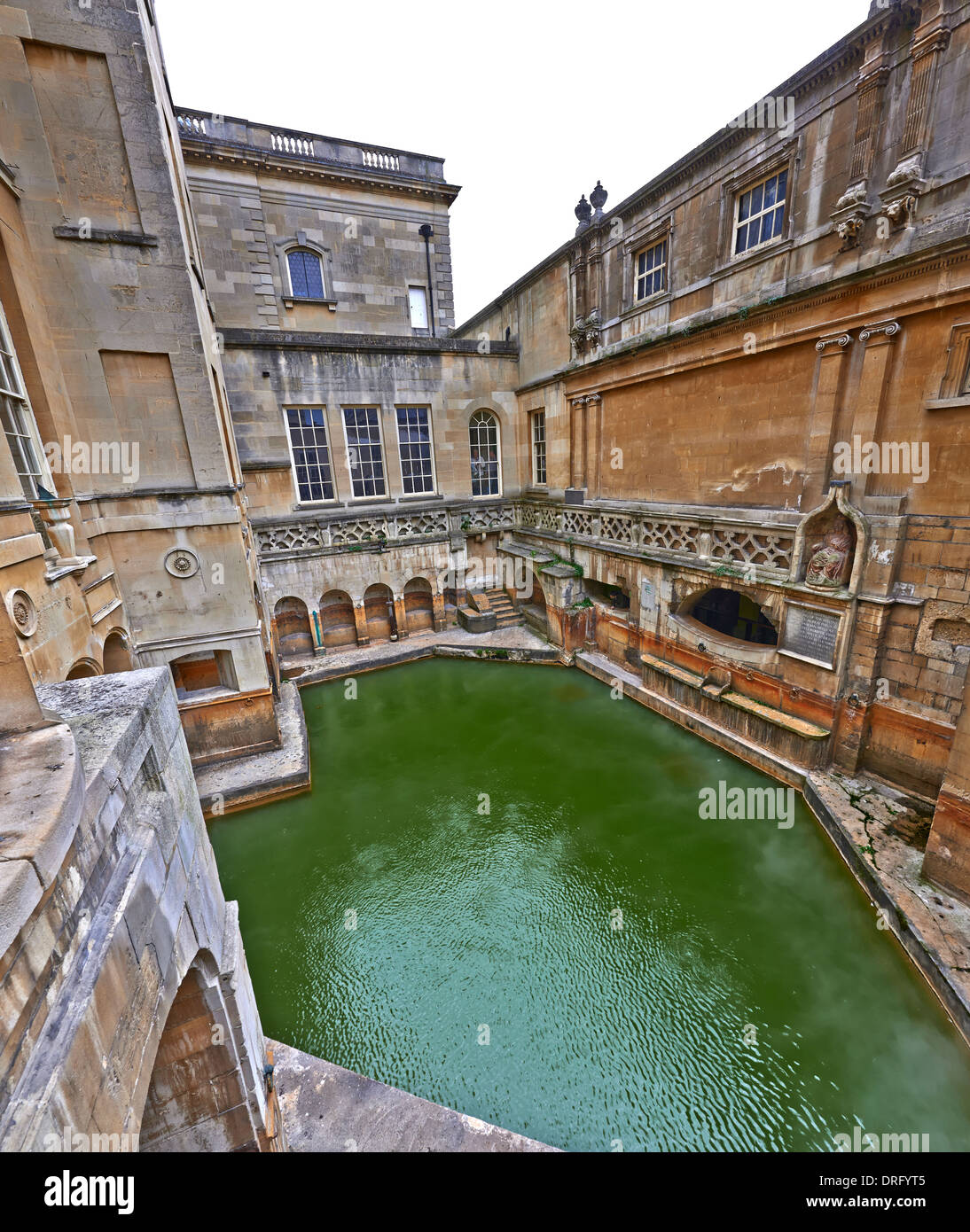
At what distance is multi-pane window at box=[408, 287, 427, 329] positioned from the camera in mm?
17328

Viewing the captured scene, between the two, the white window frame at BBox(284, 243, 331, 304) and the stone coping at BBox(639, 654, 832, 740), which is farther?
the white window frame at BBox(284, 243, 331, 304)

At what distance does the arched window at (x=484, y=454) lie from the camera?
15.8 m

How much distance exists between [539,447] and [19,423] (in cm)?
1201

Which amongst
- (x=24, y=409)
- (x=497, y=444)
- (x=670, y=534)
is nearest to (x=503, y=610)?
(x=497, y=444)

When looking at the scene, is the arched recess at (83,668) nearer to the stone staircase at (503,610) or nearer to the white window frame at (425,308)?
the stone staircase at (503,610)

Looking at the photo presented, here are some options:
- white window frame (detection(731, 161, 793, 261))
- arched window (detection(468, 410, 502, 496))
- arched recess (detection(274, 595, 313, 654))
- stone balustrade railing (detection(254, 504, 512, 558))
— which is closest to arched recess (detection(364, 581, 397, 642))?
stone balustrade railing (detection(254, 504, 512, 558))

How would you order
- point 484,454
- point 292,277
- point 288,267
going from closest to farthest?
point 288,267
point 292,277
point 484,454

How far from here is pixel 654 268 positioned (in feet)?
35.1

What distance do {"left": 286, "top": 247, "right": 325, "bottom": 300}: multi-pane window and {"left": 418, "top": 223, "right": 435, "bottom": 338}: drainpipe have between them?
11.4ft

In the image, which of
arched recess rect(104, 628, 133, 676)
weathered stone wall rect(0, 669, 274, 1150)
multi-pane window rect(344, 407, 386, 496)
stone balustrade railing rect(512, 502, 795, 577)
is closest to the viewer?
weathered stone wall rect(0, 669, 274, 1150)

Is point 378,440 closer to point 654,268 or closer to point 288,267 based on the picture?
point 288,267

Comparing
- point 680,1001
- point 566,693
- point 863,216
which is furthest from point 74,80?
point 680,1001

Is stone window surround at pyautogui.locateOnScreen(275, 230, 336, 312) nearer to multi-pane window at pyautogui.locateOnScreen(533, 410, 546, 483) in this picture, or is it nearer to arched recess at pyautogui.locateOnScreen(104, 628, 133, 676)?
multi-pane window at pyautogui.locateOnScreen(533, 410, 546, 483)

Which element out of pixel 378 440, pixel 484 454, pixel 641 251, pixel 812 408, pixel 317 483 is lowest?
pixel 317 483
